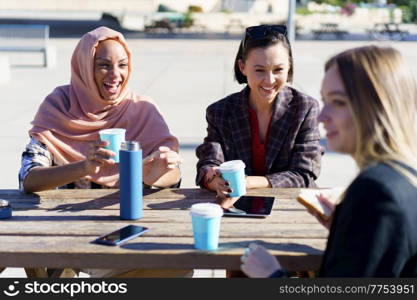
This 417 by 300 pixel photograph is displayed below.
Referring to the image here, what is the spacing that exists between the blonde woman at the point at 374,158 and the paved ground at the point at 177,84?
105cm

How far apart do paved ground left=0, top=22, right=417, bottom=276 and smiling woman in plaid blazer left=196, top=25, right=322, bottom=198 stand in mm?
409

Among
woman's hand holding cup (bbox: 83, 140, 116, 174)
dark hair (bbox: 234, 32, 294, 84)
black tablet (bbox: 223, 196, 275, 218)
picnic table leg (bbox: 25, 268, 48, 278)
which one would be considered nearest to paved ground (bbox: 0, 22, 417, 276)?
dark hair (bbox: 234, 32, 294, 84)

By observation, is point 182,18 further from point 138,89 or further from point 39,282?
point 39,282

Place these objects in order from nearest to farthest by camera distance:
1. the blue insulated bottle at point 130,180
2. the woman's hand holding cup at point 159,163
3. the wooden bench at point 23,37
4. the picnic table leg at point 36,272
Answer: the blue insulated bottle at point 130,180 → the woman's hand holding cup at point 159,163 → the picnic table leg at point 36,272 → the wooden bench at point 23,37

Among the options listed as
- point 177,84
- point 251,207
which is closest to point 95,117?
point 251,207

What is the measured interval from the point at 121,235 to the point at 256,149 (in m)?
1.16

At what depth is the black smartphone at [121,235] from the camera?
2.38 meters

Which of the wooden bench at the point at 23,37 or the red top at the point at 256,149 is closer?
the red top at the point at 256,149

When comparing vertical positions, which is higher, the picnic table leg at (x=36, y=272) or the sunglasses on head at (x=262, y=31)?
the sunglasses on head at (x=262, y=31)

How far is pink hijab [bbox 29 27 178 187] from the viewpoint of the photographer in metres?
3.34

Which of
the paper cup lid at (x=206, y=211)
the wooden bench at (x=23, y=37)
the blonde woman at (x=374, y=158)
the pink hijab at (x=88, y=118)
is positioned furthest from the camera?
the wooden bench at (x=23, y=37)

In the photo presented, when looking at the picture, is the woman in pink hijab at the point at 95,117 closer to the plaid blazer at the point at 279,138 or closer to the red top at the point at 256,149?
the plaid blazer at the point at 279,138

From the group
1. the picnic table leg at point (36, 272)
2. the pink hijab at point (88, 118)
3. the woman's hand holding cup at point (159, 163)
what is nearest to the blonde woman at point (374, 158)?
the woman's hand holding cup at point (159, 163)

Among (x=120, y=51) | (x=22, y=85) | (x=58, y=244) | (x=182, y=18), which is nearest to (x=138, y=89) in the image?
(x=22, y=85)
